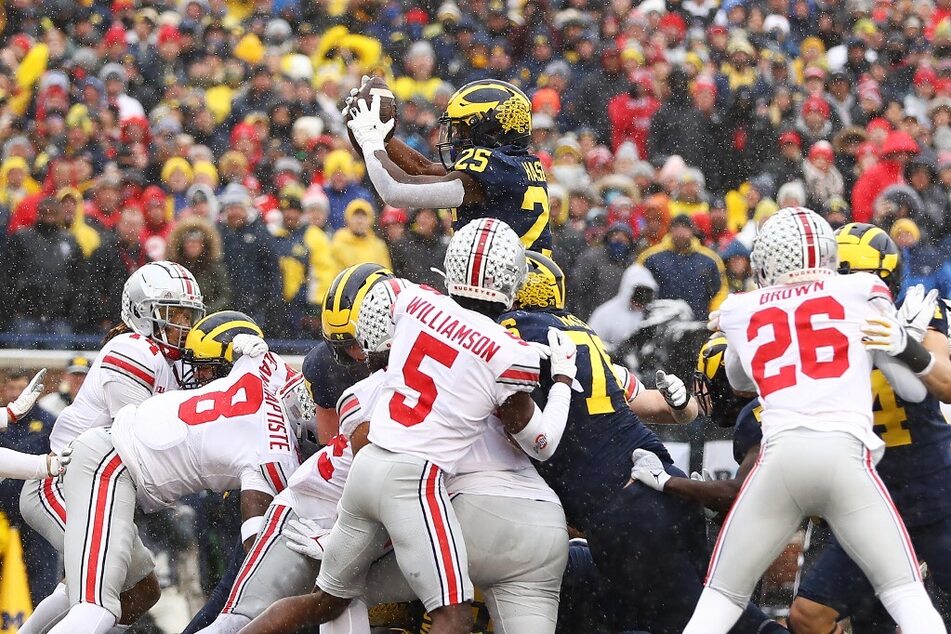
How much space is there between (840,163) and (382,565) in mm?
7410

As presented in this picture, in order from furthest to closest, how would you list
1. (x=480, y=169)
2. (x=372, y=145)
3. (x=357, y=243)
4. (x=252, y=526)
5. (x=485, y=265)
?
(x=357, y=243)
(x=372, y=145)
(x=480, y=169)
(x=252, y=526)
(x=485, y=265)

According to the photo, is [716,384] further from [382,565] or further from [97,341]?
[97,341]

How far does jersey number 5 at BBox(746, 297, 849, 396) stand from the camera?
491 centimetres

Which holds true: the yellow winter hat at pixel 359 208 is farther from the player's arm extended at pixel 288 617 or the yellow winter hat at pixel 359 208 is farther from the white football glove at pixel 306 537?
the player's arm extended at pixel 288 617

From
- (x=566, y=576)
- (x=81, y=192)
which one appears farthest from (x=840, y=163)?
(x=566, y=576)

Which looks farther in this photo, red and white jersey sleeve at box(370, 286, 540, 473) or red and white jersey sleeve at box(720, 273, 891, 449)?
red and white jersey sleeve at box(370, 286, 540, 473)

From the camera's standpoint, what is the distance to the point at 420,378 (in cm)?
504

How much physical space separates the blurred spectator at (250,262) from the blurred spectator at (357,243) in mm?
446

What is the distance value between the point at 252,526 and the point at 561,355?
5.15 feet

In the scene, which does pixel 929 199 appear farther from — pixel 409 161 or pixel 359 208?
pixel 409 161

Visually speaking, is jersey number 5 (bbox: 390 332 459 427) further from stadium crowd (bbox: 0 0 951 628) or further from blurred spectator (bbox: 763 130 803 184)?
blurred spectator (bbox: 763 130 803 184)

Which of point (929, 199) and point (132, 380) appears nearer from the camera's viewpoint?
point (132, 380)

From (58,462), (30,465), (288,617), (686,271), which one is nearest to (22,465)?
(30,465)

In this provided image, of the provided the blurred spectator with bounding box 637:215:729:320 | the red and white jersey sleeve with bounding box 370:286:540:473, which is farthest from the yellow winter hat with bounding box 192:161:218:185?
the red and white jersey sleeve with bounding box 370:286:540:473
